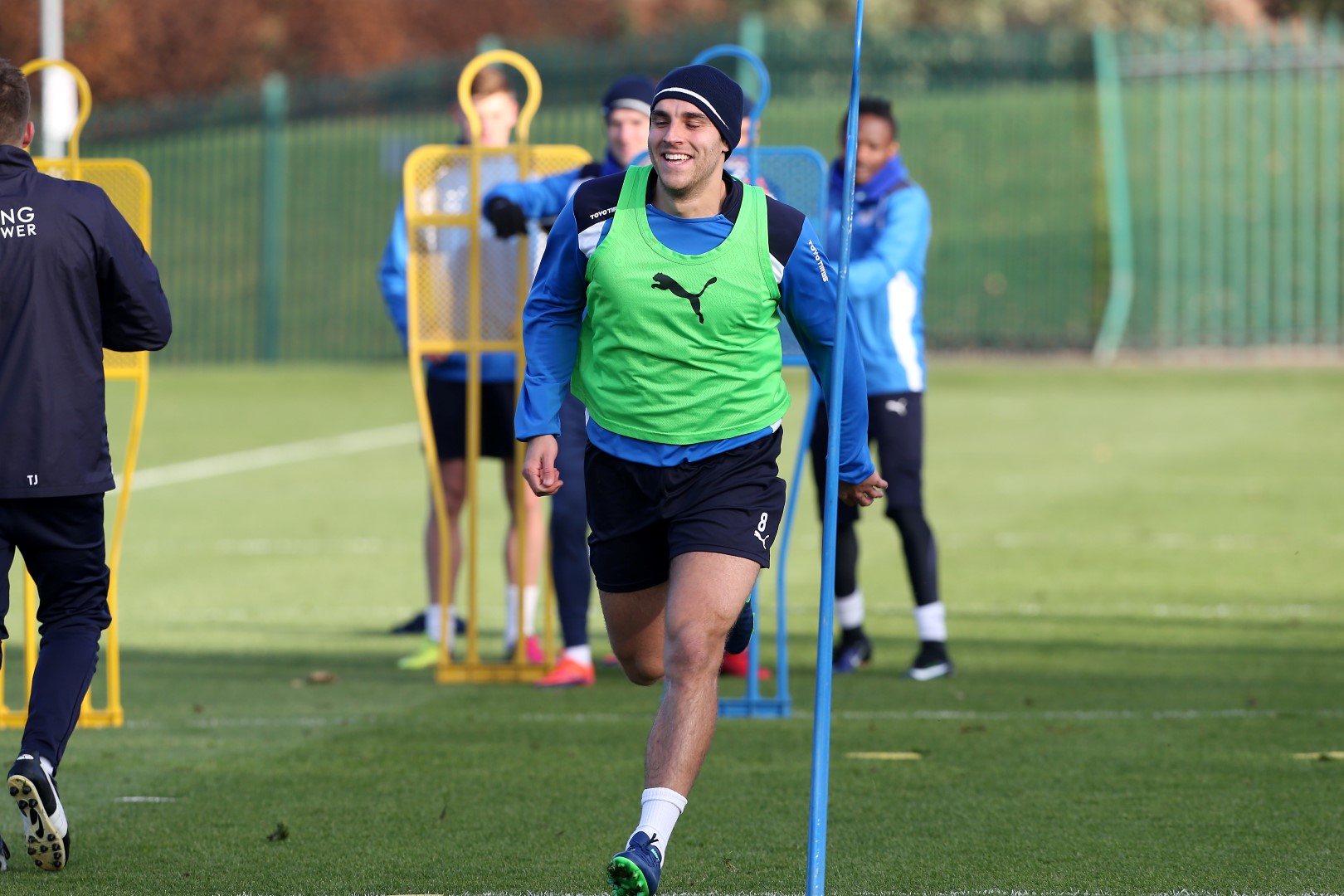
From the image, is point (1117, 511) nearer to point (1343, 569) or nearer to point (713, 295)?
point (1343, 569)

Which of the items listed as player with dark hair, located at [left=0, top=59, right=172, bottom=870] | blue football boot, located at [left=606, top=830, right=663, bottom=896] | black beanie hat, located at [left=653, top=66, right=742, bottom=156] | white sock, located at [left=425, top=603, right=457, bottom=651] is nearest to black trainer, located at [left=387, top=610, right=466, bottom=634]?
white sock, located at [left=425, top=603, right=457, bottom=651]

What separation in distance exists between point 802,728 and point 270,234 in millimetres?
21609

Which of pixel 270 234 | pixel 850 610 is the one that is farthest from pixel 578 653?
pixel 270 234

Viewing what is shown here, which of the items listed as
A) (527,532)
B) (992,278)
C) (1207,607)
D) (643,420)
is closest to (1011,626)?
(1207,607)

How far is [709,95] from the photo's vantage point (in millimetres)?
5078

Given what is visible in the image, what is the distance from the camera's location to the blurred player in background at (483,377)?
8422 millimetres

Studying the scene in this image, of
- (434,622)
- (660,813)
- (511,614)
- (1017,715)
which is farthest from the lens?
(434,622)

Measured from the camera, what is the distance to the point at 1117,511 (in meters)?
13.6

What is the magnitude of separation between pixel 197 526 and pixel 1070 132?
1621 centimetres

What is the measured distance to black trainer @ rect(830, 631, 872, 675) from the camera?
28.5 ft

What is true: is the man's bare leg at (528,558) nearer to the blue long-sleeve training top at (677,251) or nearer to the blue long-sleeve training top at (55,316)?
the blue long-sleeve training top at (55,316)

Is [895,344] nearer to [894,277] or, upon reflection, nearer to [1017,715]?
[894,277]

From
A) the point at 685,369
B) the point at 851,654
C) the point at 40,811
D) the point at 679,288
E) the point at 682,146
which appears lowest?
the point at 851,654

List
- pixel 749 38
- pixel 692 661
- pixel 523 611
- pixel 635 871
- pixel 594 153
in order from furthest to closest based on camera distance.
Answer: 1. pixel 594 153
2. pixel 749 38
3. pixel 523 611
4. pixel 692 661
5. pixel 635 871
